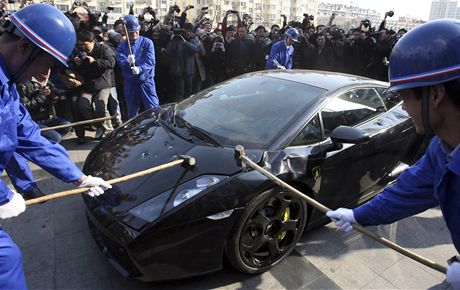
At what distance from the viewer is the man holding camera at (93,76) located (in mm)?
5289

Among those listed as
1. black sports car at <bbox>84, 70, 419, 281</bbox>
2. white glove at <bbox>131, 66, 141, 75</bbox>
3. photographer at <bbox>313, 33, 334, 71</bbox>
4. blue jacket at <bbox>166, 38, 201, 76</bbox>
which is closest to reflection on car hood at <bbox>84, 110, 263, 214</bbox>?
black sports car at <bbox>84, 70, 419, 281</bbox>

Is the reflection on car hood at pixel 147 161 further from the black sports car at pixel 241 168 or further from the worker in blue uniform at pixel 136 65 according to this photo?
the worker in blue uniform at pixel 136 65

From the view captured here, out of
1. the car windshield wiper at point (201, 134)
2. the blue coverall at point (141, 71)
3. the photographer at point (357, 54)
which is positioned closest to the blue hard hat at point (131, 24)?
the blue coverall at point (141, 71)

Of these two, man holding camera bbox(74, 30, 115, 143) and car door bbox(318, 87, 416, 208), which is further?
man holding camera bbox(74, 30, 115, 143)

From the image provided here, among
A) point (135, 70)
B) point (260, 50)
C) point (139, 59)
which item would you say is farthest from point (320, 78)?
point (260, 50)

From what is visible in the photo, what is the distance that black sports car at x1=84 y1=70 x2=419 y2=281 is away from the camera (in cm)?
227

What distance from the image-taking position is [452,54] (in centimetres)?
131

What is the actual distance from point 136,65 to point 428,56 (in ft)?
16.0

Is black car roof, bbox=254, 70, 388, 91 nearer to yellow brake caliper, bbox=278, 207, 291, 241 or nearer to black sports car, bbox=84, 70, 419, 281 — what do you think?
black sports car, bbox=84, 70, 419, 281

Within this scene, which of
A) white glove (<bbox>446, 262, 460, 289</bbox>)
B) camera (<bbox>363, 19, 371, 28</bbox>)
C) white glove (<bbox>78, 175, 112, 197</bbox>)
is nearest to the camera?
white glove (<bbox>446, 262, 460, 289</bbox>)

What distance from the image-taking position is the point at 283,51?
23.0 ft

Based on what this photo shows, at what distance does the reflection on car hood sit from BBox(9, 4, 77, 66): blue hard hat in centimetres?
98

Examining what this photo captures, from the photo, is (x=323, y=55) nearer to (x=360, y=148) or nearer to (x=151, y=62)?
(x=151, y=62)

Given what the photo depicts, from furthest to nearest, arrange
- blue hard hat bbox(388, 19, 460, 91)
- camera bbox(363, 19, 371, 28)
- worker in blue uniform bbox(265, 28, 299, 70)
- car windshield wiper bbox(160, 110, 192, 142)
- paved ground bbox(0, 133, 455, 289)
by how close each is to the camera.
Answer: camera bbox(363, 19, 371, 28) → worker in blue uniform bbox(265, 28, 299, 70) → car windshield wiper bbox(160, 110, 192, 142) → paved ground bbox(0, 133, 455, 289) → blue hard hat bbox(388, 19, 460, 91)
